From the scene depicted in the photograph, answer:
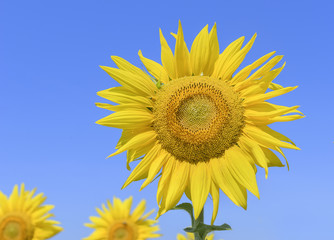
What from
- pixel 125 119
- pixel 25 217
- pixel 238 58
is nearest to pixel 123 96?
pixel 125 119

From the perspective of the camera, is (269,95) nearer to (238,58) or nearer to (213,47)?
(238,58)

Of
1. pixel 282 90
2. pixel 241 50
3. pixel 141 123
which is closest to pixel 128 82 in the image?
pixel 141 123

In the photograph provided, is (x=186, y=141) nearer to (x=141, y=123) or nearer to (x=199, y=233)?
(x=141, y=123)

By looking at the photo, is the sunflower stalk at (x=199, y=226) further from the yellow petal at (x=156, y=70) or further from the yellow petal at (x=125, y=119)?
the yellow petal at (x=156, y=70)

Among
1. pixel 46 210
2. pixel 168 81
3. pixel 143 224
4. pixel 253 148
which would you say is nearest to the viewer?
pixel 253 148

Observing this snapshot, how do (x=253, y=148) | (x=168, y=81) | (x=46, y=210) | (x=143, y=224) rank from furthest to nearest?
(x=143, y=224), (x=46, y=210), (x=168, y=81), (x=253, y=148)

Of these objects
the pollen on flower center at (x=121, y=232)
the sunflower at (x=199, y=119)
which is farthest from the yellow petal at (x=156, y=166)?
the pollen on flower center at (x=121, y=232)

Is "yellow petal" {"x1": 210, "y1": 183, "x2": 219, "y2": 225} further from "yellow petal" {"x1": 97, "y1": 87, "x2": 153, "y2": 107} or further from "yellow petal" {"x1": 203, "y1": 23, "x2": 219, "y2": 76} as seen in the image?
"yellow petal" {"x1": 203, "y1": 23, "x2": 219, "y2": 76}
